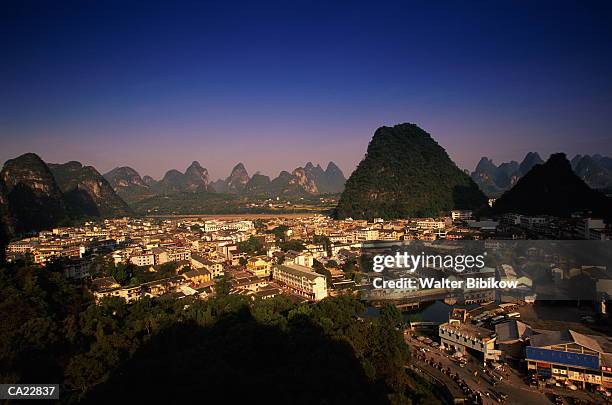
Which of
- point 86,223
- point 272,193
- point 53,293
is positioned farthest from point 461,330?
point 272,193

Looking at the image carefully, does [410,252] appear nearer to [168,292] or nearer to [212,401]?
[168,292]

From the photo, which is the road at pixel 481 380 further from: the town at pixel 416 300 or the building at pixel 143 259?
the building at pixel 143 259

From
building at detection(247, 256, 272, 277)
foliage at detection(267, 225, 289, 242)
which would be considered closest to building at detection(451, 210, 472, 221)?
foliage at detection(267, 225, 289, 242)

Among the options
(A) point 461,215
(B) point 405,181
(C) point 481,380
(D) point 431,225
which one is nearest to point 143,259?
(C) point 481,380

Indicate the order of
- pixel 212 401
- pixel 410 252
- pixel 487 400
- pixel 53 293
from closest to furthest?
pixel 212 401
pixel 487 400
pixel 53 293
pixel 410 252

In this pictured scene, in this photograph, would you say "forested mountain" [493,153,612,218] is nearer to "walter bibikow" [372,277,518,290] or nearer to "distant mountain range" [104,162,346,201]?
"walter bibikow" [372,277,518,290]
